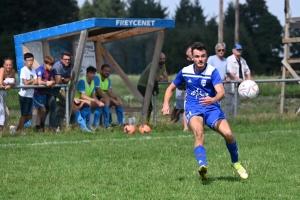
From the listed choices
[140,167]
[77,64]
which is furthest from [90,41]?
[140,167]

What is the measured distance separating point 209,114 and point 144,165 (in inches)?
64.3

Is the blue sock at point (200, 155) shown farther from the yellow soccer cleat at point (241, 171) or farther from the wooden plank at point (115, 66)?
the wooden plank at point (115, 66)

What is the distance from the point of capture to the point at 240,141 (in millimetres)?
13492

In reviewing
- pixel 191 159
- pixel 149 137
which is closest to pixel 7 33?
pixel 149 137

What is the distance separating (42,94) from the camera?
595 inches

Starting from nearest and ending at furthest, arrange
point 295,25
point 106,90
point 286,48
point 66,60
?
point 66,60
point 106,90
point 286,48
point 295,25

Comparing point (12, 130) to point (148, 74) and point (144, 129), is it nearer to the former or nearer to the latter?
point (144, 129)

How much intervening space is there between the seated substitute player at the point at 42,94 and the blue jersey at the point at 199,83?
6.21m

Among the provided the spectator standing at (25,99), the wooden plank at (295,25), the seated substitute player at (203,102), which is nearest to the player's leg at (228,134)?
the seated substitute player at (203,102)

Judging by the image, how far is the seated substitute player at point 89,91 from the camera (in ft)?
51.6

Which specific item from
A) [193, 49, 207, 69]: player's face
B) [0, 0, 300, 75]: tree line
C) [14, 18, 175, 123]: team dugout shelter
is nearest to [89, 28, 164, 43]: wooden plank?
[14, 18, 175, 123]: team dugout shelter

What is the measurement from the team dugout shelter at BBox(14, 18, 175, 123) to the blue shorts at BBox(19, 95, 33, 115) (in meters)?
0.94

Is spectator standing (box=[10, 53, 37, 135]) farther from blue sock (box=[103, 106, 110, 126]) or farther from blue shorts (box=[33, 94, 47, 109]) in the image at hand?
blue sock (box=[103, 106, 110, 126])

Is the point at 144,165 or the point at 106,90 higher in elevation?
the point at 106,90
